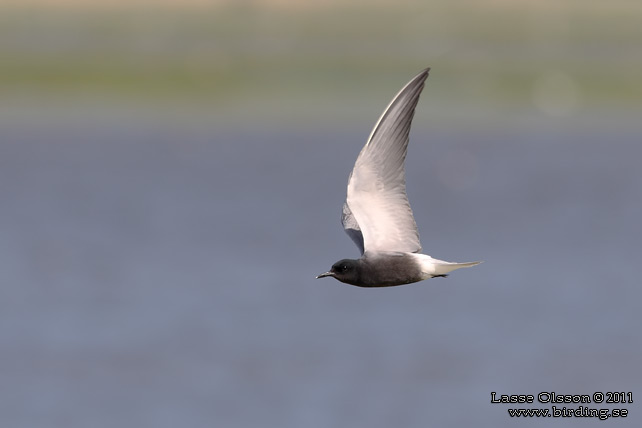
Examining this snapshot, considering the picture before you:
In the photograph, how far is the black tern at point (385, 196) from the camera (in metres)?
8.24

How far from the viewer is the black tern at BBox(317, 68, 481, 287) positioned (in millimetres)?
8242

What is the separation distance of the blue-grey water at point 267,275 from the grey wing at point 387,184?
28.8ft

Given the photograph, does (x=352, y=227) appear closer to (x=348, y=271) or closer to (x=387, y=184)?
(x=387, y=184)

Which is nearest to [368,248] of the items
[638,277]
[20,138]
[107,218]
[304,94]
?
[638,277]

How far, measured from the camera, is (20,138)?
35.4m

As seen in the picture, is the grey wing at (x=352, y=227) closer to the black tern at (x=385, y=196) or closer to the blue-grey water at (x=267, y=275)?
the black tern at (x=385, y=196)

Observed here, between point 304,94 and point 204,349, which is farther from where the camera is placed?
point 304,94

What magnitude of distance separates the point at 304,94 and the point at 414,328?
20.5 m

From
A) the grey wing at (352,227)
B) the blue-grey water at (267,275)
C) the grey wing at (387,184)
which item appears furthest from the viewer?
the blue-grey water at (267,275)

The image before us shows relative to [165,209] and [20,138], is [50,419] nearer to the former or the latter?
[165,209]

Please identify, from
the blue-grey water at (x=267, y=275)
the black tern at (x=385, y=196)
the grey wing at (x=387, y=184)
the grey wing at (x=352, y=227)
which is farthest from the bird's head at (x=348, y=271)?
the blue-grey water at (x=267, y=275)

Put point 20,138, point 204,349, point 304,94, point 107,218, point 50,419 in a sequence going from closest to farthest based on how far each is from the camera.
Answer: point 50,419
point 204,349
point 107,218
point 20,138
point 304,94

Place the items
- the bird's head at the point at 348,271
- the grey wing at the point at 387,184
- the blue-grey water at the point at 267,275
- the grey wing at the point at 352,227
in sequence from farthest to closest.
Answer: the blue-grey water at the point at 267,275 → the grey wing at the point at 352,227 → the grey wing at the point at 387,184 → the bird's head at the point at 348,271

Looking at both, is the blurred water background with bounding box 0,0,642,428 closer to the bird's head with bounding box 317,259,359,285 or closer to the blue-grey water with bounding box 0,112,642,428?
the blue-grey water with bounding box 0,112,642,428
